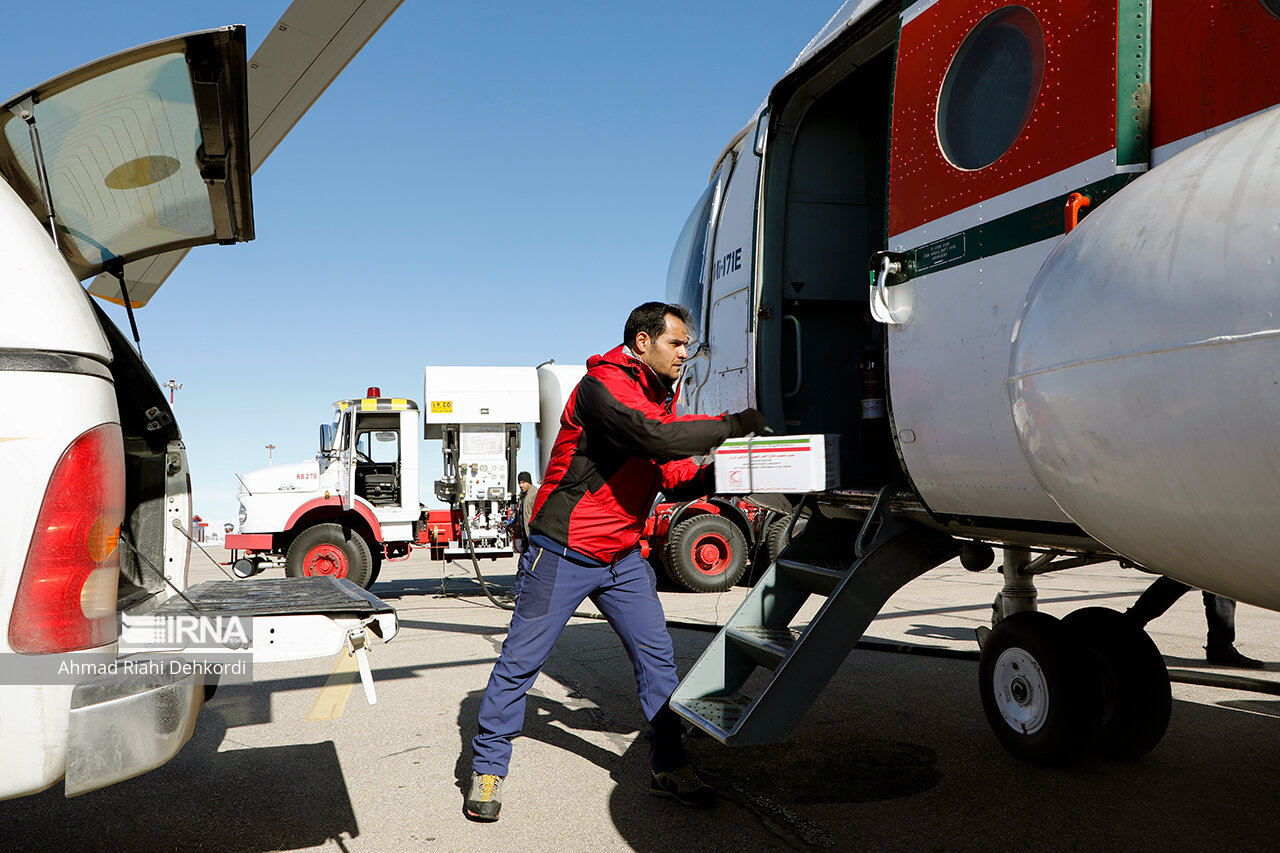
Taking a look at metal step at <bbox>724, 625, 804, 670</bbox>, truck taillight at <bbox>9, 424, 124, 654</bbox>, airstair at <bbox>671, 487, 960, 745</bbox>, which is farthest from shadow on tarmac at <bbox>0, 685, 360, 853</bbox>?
metal step at <bbox>724, 625, 804, 670</bbox>

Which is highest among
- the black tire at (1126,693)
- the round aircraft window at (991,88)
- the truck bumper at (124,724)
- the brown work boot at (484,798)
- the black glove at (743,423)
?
the round aircraft window at (991,88)

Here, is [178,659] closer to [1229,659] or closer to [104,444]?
[104,444]

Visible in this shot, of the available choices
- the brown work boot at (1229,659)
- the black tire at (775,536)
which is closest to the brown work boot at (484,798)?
the brown work boot at (1229,659)

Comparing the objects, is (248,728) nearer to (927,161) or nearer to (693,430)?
(693,430)

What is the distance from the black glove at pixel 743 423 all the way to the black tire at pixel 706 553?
22.0 feet

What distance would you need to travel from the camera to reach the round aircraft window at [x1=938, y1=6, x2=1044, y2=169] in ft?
9.15

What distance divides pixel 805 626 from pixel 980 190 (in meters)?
1.79

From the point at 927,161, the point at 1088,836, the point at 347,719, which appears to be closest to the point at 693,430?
the point at 927,161

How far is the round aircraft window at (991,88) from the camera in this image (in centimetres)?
279

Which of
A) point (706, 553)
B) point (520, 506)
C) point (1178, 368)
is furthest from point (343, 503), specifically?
point (1178, 368)

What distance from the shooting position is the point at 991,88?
2.95 meters

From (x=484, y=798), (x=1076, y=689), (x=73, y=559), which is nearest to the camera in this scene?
(x=73, y=559)

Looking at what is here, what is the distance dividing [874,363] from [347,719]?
3279 millimetres

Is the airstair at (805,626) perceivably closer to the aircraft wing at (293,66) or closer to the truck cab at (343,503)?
the aircraft wing at (293,66)
